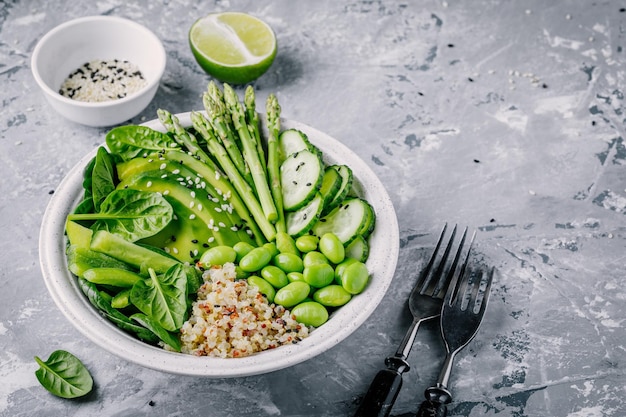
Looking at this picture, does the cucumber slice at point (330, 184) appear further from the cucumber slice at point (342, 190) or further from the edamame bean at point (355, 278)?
the edamame bean at point (355, 278)

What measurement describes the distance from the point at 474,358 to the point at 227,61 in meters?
1.85

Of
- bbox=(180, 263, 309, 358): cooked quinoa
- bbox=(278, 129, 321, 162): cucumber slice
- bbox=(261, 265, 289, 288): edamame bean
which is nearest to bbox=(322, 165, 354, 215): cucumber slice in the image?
bbox=(278, 129, 321, 162): cucumber slice

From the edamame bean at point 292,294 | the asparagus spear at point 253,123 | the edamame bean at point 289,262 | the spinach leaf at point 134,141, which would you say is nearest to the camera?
the edamame bean at point 292,294

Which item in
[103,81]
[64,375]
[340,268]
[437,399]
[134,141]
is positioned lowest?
[64,375]

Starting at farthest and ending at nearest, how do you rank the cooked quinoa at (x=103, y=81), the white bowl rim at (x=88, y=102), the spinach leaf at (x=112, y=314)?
the cooked quinoa at (x=103, y=81) < the white bowl rim at (x=88, y=102) < the spinach leaf at (x=112, y=314)

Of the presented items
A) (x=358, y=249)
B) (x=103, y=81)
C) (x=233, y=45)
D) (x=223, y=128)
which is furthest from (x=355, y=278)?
(x=103, y=81)

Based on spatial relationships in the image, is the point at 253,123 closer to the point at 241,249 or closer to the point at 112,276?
the point at 241,249

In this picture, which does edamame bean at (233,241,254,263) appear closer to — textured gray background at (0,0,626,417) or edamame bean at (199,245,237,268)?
edamame bean at (199,245,237,268)

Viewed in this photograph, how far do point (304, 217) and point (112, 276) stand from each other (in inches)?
29.1

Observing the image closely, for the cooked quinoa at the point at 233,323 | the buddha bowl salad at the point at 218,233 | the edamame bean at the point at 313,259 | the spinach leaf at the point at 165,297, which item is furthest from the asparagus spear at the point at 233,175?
the spinach leaf at the point at 165,297

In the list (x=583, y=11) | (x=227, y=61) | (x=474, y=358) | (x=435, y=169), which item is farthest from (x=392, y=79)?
(x=474, y=358)

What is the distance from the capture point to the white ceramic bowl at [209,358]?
2.28 meters

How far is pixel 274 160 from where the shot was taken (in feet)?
9.46

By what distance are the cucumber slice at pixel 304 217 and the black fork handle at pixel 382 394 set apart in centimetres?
59
